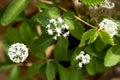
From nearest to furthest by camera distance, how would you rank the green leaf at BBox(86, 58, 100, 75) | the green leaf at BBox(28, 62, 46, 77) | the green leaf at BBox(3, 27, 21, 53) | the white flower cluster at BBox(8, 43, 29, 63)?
the white flower cluster at BBox(8, 43, 29, 63), the green leaf at BBox(86, 58, 100, 75), the green leaf at BBox(28, 62, 46, 77), the green leaf at BBox(3, 27, 21, 53)

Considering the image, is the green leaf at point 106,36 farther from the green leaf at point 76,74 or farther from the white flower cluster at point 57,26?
the green leaf at point 76,74

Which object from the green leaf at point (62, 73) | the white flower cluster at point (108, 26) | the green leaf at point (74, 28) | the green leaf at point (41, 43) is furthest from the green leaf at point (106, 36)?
the green leaf at point (62, 73)

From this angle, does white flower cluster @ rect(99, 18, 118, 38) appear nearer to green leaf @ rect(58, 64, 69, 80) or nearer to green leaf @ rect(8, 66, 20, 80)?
green leaf @ rect(58, 64, 69, 80)

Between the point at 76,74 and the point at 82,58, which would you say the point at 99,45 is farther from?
the point at 76,74

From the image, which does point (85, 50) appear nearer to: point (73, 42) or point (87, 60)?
point (87, 60)

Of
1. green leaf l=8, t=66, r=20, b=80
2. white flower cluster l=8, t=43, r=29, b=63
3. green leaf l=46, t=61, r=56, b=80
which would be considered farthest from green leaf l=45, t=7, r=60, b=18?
green leaf l=8, t=66, r=20, b=80

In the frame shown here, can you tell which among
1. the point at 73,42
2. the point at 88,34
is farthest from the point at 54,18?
the point at 73,42
